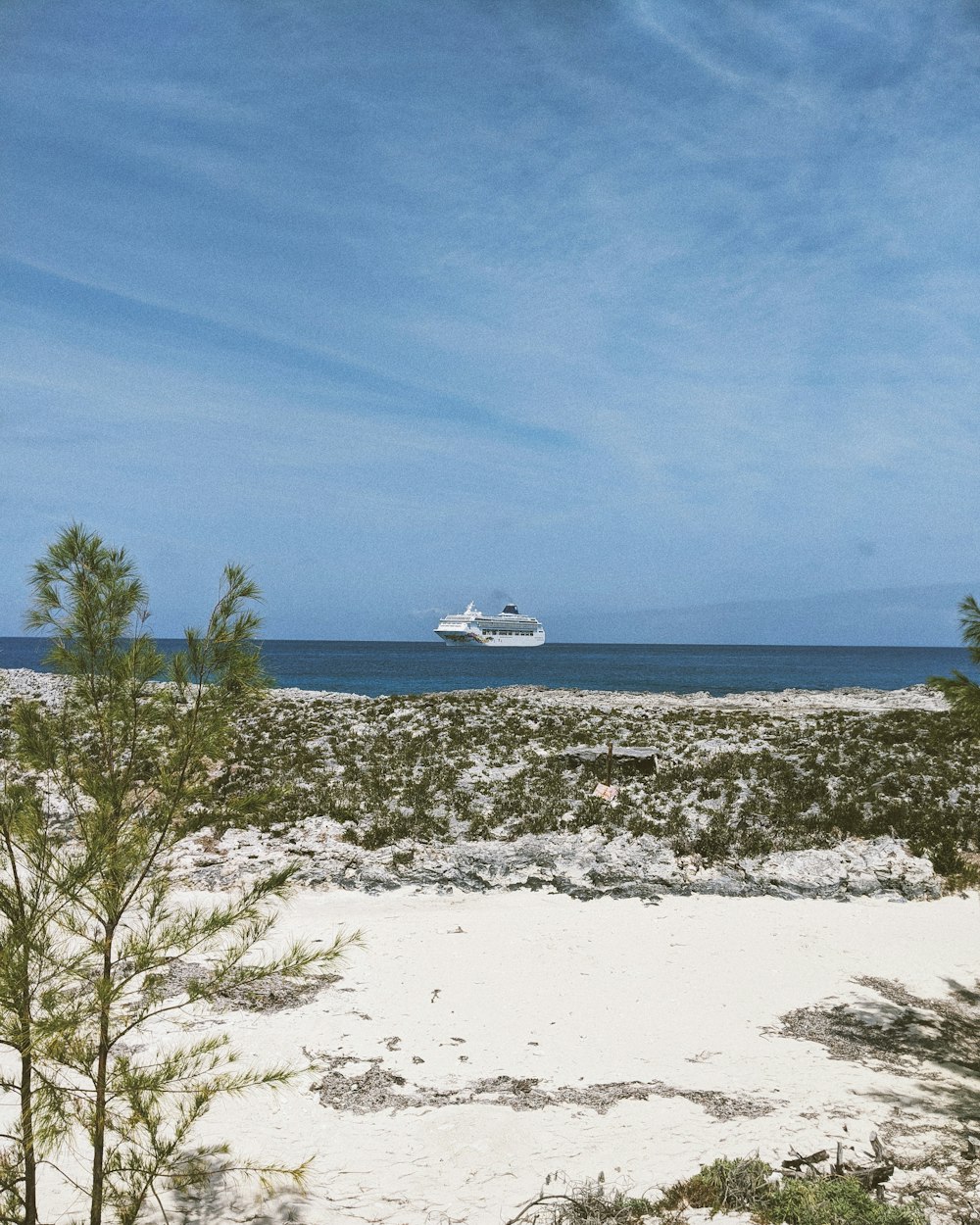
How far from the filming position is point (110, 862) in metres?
4.64

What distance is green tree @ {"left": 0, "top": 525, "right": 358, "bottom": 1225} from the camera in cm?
441

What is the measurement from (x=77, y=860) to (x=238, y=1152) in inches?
144

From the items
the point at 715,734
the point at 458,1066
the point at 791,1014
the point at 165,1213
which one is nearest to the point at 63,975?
the point at 165,1213

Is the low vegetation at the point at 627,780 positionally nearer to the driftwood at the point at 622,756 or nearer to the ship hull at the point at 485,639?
the driftwood at the point at 622,756

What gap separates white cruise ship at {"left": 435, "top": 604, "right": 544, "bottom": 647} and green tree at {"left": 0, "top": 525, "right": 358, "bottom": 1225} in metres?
157

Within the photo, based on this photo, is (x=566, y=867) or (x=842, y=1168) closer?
(x=842, y=1168)

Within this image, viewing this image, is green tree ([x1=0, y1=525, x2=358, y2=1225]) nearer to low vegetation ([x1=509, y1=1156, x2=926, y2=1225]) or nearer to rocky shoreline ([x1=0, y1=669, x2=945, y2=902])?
low vegetation ([x1=509, y1=1156, x2=926, y2=1225])

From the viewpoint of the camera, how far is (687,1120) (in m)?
7.37

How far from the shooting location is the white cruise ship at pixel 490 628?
164 m

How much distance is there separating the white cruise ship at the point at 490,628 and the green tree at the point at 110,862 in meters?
157

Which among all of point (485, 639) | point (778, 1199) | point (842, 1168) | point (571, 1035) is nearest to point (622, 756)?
point (571, 1035)

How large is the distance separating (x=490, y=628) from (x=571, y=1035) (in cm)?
15552

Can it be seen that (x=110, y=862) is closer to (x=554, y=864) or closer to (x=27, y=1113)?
(x=27, y=1113)

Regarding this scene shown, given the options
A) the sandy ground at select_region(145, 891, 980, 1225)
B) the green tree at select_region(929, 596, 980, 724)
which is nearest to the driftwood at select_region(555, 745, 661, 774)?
the sandy ground at select_region(145, 891, 980, 1225)
